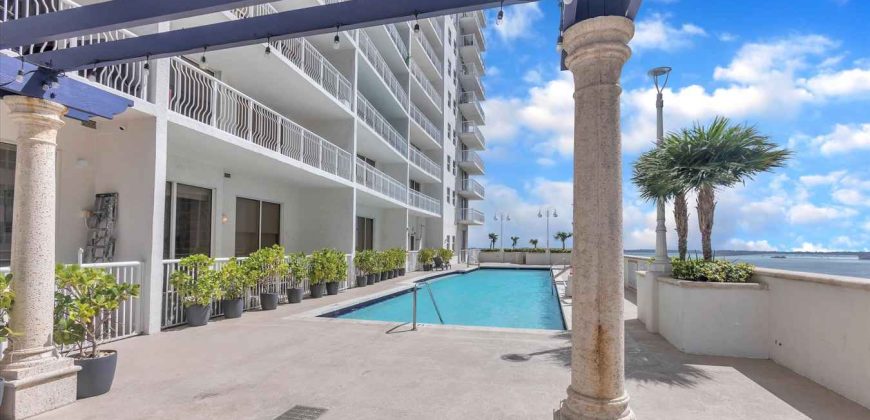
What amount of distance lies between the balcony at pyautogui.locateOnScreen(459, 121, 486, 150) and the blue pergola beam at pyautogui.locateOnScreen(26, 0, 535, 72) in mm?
32120

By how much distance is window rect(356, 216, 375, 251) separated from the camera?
65.9ft

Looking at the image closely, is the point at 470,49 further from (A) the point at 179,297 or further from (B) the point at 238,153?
(A) the point at 179,297

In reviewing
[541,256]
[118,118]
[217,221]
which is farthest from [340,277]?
[541,256]

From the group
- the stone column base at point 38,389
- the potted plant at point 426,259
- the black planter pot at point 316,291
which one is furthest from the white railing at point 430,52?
the stone column base at point 38,389

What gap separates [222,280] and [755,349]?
28.0 ft

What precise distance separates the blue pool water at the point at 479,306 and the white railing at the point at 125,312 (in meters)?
4.11

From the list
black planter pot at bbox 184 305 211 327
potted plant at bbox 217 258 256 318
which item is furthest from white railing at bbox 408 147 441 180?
black planter pot at bbox 184 305 211 327

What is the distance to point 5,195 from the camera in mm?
6691

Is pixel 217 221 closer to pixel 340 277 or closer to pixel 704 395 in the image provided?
pixel 340 277

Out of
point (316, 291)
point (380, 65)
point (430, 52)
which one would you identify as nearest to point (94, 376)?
point (316, 291)

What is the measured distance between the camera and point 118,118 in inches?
284

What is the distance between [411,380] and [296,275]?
7146 millimetres

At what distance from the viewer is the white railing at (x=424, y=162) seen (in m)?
23.9

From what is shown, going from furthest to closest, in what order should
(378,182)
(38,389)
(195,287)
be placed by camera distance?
(378,182) < (195,287) < (38,389)
